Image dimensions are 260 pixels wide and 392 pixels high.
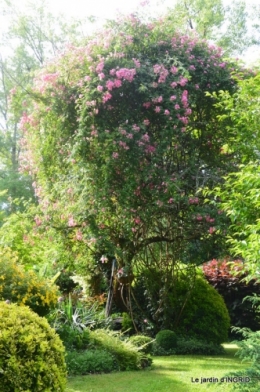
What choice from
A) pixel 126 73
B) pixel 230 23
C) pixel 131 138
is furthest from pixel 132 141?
pixel 230 23

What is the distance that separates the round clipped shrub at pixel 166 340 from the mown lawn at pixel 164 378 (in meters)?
0.74

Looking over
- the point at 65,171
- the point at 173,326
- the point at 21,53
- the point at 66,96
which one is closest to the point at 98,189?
the point at 65,171

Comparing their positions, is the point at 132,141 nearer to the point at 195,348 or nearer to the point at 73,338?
the point at 73,338

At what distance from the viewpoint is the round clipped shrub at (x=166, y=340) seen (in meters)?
8.96

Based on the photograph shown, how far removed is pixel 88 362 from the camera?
22.5 feet

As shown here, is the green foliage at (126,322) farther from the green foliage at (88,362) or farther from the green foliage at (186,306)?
the green foliage at (88,362)

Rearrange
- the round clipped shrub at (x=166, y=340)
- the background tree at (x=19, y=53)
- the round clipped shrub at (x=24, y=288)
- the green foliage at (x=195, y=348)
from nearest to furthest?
the round clipped shrub at (x=24, y=288) < the round clipped shrub at (x=166, y=340) < the green foliage at (x=195, y=348) < the background tree at (x=19, y=53)

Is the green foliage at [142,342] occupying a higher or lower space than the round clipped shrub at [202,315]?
lower

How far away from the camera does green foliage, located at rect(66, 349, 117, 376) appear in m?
6.78

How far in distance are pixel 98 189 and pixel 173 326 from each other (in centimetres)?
335

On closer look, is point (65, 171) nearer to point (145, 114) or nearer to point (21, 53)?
point (145, 114)

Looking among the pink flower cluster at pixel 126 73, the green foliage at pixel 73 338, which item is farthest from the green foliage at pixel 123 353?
the pink flower cluster at pixel 126 73

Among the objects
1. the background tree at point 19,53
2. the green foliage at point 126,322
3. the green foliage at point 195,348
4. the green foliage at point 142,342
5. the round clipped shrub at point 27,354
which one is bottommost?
the round clipped shrub at point 27,354

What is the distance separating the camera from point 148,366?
7.42 meters
